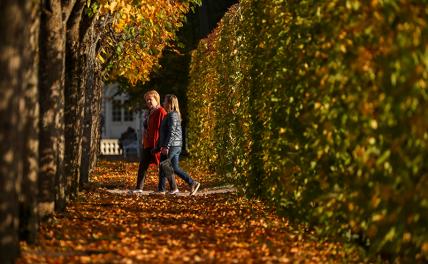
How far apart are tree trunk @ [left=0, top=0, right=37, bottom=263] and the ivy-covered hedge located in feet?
9.57

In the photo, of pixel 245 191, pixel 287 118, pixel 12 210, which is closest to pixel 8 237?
pixel 12 210

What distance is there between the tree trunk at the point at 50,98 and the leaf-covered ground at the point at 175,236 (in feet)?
1.52

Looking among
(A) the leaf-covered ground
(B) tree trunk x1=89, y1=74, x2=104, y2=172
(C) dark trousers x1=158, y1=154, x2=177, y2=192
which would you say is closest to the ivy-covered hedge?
(A) the leaf-covered ground

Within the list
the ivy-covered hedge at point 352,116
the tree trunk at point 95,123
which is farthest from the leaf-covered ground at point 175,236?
the tree trunk at point 95,123

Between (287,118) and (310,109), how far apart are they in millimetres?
872

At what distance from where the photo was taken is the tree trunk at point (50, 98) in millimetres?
12227

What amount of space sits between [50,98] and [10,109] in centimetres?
397

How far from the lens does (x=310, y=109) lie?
11.3 m

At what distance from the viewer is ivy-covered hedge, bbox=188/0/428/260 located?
26.9 feet

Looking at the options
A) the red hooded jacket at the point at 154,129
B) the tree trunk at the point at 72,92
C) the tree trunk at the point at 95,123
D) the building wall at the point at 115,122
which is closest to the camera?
the tree trunk at the point at 72,92

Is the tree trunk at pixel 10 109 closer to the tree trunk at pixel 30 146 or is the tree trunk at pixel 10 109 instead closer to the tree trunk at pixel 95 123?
the tree trunk at pixel 30 146

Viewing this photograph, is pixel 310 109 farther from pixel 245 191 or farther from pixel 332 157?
pixel 245 191

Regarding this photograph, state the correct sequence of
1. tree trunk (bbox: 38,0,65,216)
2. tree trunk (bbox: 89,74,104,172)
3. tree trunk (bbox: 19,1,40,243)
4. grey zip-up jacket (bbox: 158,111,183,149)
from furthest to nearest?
tree trunk (bbox: 89,74,104,172) < grey zip-up jacket (bbox: 158,111,183,149) < tree trunk (bbox: 38,0,65,216) < tree trunk (bbox: 19,1,40,243)

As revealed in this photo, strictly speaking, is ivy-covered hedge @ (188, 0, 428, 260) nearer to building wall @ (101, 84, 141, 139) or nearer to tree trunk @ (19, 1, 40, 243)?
tree trunk @ (19, 1, 40, 243)
